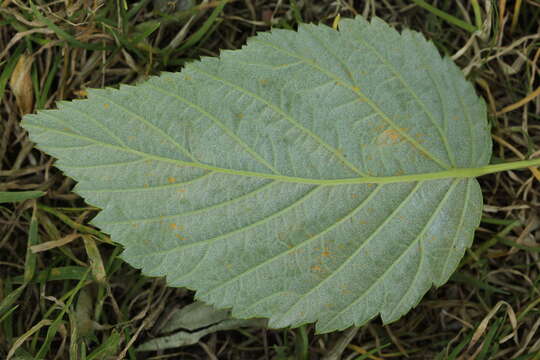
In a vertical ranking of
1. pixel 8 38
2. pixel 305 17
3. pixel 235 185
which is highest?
pixel 8 38

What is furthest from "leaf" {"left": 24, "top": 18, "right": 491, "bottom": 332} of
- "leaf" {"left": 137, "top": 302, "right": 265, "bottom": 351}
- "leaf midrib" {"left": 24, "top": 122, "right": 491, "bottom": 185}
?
"leaf" {"left": 137, "top": 302, "right": 265, "bottom": 351}

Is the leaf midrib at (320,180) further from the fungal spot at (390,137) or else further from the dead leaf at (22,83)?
the dead leaf at (22,83)

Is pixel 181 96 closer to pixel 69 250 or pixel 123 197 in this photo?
pixel 123 197

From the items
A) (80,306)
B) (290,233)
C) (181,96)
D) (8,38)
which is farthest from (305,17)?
(80,306)

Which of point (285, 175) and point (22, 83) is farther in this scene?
point (22, 83)


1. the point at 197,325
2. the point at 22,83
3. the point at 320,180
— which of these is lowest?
the point at 197,325

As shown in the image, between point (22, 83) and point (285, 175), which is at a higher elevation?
point (22, 83)

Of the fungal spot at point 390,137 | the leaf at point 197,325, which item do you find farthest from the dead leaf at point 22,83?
the fungal spot at point 390,137

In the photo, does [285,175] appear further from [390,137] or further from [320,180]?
[390,137]

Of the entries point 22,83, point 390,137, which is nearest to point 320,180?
point 390,137
